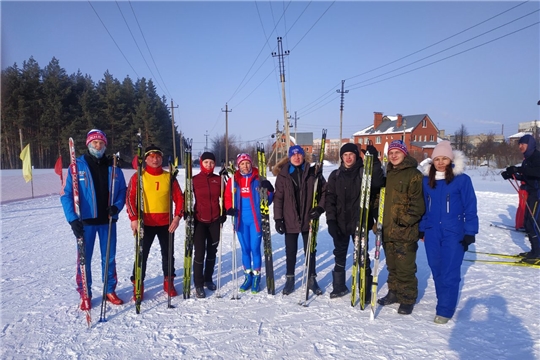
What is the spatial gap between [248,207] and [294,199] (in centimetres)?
65

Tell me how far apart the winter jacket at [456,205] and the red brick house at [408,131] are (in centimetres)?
4652

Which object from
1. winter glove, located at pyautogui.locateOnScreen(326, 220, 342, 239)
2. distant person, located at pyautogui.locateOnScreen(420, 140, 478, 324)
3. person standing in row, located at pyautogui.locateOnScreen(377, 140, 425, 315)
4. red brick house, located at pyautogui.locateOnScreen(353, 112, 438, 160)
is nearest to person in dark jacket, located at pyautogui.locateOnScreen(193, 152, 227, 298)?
winter glove, located at pyautogui.locateOnScreen(326, 220, 342, 239)

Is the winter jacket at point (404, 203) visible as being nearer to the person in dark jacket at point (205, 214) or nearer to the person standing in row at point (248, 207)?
the person standing in row at point (248, 207)

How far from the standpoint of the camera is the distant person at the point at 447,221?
3238mm

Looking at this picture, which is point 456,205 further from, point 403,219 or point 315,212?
point 315,212

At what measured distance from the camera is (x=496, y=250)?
6156 millimetres

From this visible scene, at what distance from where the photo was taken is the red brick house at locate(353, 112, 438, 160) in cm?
4750

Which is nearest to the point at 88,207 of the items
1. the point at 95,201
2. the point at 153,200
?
the point at 95,201

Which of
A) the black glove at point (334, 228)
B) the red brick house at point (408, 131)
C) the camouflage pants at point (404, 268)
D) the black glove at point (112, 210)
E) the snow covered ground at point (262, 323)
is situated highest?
the red brick house at point (408, 131)

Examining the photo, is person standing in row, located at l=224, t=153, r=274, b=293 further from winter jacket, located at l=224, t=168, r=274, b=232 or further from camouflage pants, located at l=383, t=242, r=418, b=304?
camouflage pants, located at l=383, t=242, r=418, b=304

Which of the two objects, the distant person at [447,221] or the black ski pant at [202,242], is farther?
the black ski pant at [202,242]

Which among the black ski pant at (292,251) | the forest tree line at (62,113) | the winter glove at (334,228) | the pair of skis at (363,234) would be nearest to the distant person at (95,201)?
the black ski pant at (292,251)

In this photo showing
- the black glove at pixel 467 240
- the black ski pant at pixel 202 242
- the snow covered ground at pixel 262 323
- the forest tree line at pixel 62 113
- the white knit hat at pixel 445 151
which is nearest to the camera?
the snow covered ground at pixel 262 323

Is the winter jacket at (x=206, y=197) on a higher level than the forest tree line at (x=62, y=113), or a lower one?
lower
